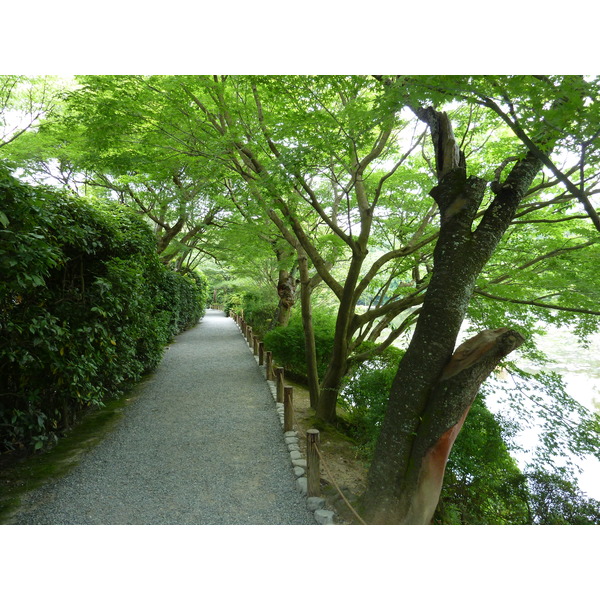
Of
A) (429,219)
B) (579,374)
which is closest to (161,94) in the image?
(429,219)

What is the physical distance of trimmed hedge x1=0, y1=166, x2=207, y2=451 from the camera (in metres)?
2.36

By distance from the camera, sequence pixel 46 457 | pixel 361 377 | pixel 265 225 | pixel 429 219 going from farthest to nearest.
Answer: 1. pixel 265 225
2. pixel 429 219
3. pixel 361 377
4. pixel 46 457

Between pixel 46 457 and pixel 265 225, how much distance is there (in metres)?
4.85

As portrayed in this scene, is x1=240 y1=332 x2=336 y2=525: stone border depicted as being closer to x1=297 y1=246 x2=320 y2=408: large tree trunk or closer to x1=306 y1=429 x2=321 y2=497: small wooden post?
x1=306 y1=429 x2=321 y2=497: small wooden post

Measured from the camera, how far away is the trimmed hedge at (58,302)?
2357 mm

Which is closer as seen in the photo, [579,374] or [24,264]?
[24,264]

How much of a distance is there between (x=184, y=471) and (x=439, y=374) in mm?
2815

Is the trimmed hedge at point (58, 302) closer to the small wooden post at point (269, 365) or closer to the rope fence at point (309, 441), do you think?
the rope fence at point (309, 441)

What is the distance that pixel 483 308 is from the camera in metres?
4.59

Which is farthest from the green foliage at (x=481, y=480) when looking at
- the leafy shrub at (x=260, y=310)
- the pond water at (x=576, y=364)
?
the leafy shrub at (x=260, y=310)

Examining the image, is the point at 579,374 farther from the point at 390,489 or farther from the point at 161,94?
the point at 161,94

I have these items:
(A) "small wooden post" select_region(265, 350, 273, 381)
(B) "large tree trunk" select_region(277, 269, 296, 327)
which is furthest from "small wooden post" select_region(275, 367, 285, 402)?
(B) "large tree trunk" select_region(277, 269, 296, 327)

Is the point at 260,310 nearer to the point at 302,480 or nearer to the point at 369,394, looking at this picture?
the point at 369,394

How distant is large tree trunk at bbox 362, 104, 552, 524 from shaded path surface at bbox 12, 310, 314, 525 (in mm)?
941
